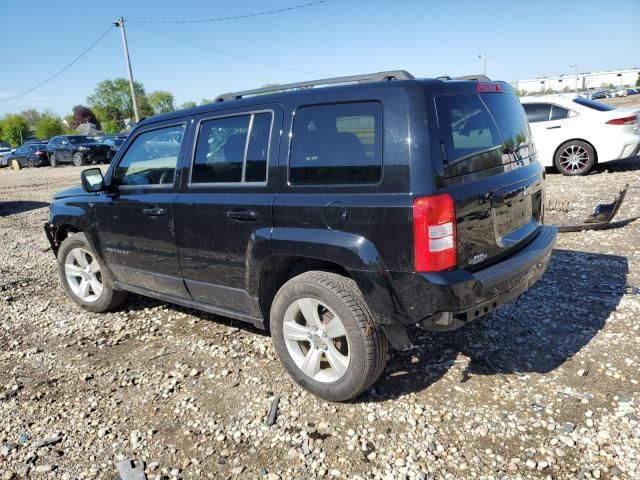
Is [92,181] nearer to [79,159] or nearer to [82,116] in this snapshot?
[79,159]

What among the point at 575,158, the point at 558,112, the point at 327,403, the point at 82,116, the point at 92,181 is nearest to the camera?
the point at 327,403

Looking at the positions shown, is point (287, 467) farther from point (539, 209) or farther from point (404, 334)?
point (539, 209)

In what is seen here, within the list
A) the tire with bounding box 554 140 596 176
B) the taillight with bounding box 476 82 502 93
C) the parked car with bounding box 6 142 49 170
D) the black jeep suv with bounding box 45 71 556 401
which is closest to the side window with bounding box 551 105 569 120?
the tire with bounding box 554 140 596 176

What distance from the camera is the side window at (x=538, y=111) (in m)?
9.74

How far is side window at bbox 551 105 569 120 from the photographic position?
9.54 metres

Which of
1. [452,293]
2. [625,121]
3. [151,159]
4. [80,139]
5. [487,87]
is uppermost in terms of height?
[80,139]

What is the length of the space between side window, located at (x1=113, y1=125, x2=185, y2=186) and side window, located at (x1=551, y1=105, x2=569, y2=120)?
8.49 m

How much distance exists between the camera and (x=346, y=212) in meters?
2.74

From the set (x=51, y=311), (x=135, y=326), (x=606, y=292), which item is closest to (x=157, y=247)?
(x=135, y=326)

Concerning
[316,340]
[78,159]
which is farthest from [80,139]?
[316,340]

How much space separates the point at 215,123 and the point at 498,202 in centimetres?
208

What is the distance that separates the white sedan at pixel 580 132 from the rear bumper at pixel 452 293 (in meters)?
7.20

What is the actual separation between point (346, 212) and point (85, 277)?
3425mm

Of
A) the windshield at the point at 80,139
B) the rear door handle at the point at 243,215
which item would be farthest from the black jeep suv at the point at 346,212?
the windshield at the point at 80,139
